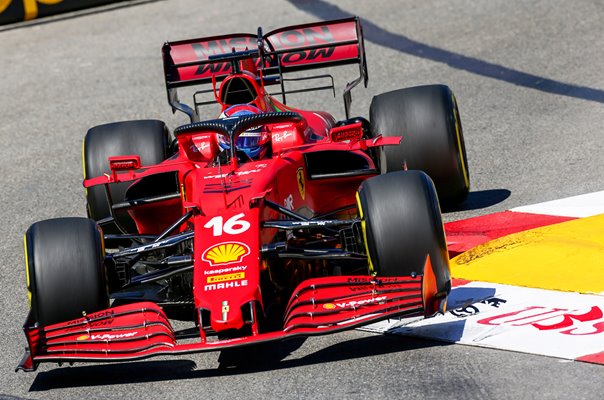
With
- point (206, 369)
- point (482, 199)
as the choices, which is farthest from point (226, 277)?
point (482, 199)

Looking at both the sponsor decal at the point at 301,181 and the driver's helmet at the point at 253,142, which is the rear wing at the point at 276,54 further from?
the sponsor decal at the point at 301,181

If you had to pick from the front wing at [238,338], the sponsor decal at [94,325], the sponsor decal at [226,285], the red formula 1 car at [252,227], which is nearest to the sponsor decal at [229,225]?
the red formula 1 car at [252,227]

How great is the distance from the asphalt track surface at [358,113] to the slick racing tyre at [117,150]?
2.53 feet

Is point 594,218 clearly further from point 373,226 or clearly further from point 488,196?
point 373,226

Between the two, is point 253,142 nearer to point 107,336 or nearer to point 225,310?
point 225,310

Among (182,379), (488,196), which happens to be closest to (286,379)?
(182,379)

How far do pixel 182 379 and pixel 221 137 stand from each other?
2.00 metres

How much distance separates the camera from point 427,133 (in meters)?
8.72

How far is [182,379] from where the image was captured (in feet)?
21.4

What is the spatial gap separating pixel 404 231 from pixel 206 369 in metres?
1.32

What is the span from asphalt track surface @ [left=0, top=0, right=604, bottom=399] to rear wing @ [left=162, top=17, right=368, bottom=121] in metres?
1.49

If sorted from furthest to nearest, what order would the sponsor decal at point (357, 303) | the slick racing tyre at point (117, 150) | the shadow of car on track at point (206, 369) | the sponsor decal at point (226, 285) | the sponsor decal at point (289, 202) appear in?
the slick racing tyre at point (117, 150), the sponsor decal at point (289, 202), the shadow of car on track at point (206, 369), the sponsor decal at point (226, 285), the sponsor decal at point (357, 303)

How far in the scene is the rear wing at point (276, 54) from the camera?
9312 mm

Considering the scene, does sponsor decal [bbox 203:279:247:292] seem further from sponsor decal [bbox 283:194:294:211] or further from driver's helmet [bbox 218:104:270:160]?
driver's helmet [bbox 218:104:270:160]
